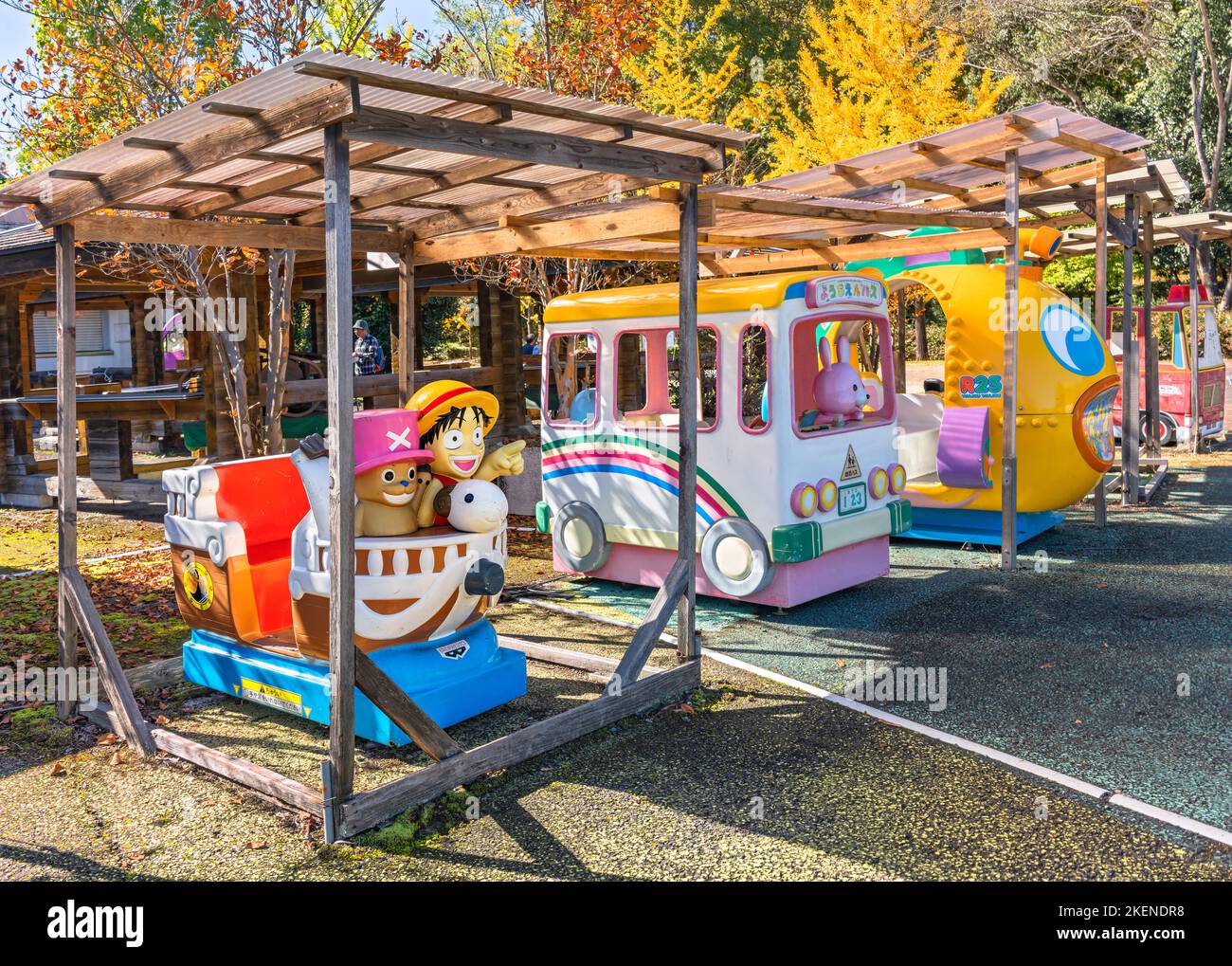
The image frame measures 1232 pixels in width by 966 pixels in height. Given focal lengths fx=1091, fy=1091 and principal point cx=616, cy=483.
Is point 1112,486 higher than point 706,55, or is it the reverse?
point 706,55

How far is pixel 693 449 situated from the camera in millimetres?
5797

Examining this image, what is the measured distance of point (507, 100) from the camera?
14.2 feet

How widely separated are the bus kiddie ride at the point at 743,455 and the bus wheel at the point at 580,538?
1 cm

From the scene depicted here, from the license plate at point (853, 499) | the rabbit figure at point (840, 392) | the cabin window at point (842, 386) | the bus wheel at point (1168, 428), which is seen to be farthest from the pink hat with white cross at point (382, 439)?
the bus wheel at point (1168, 428)

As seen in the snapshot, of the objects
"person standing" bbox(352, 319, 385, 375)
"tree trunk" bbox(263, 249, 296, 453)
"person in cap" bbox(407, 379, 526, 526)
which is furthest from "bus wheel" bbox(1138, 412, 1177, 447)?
"person in cap" bbox(407, 379, 526, 526)

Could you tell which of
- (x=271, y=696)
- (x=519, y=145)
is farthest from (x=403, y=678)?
→ (x=519, y=145)

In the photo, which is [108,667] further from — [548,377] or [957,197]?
[957,197]

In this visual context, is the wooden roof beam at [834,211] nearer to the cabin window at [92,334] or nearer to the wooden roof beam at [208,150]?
the wooden roof beam at [208,150]

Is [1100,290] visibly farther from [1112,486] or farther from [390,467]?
[390,467]

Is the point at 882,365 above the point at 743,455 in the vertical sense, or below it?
above

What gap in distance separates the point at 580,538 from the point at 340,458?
431 centimetres

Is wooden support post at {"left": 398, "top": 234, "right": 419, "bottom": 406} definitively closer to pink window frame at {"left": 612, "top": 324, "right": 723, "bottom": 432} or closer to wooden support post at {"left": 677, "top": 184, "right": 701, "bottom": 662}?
pink window frame at {"left": 612, "top": 324, "right": 723, "bottom": 432}
